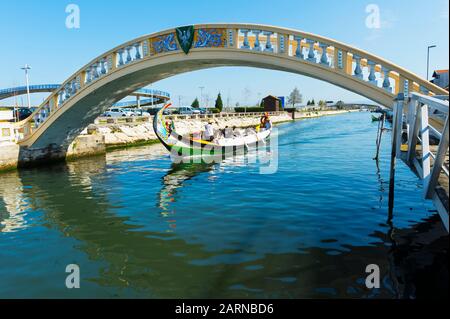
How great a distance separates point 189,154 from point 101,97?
5.13m

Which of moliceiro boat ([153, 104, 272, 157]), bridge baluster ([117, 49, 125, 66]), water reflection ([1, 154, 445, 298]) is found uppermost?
bridge baluster ([117, 49, 125, 66])

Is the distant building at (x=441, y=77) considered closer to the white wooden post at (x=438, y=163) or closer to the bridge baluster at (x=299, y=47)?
the bridge baluster at (x=299, y=47)

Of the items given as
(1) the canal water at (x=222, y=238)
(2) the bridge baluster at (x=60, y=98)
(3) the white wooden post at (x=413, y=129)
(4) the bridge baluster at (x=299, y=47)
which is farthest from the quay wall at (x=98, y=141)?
(3) the white wooden post at (x=413, y=129)

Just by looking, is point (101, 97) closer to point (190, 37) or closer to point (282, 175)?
point (190, 37)

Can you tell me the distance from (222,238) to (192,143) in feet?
35.5

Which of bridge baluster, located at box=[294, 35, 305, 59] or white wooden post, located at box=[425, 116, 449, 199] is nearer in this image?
white wooden post, located at box=[425, 116, 449, 199]

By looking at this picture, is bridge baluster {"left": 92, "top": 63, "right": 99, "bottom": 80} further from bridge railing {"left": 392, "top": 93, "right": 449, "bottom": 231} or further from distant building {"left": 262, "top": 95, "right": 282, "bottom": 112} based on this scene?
distant building {"left": 262, "top": 95, "right": 282, "bottom": 112}

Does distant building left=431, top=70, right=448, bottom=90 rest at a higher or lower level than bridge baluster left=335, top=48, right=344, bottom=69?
higher

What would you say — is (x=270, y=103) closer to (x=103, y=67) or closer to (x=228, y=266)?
(x=103, y=67)

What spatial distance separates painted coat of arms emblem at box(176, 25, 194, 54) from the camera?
35.9 feet

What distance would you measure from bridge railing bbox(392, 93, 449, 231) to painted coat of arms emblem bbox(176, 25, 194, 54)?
6886mm

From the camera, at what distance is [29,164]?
15.9 metres

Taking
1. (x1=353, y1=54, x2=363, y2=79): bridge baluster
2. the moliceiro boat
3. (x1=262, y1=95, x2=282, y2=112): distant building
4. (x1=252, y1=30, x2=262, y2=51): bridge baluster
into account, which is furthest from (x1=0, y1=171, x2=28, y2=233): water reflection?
(x1=262, y1=95, x2=282, y2=112): distant building

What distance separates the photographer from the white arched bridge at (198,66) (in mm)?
8016
